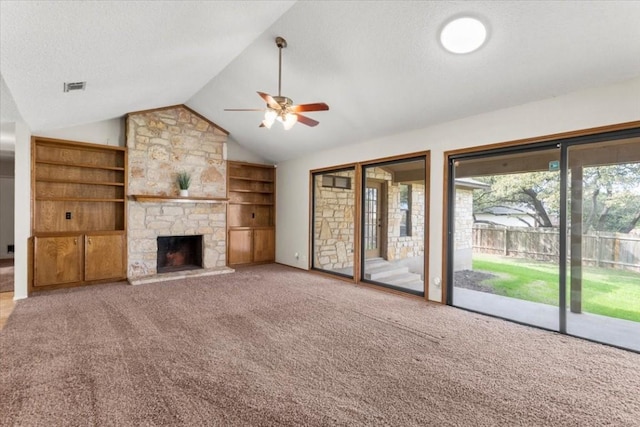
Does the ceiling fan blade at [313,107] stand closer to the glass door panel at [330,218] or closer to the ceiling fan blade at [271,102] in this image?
the ceiling fan blade at [271,102]

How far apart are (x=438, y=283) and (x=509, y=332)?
1.13 metres

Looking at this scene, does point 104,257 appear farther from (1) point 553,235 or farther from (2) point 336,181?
(1) point 553,235

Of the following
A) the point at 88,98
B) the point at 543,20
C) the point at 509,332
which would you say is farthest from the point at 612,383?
the point at 88,98

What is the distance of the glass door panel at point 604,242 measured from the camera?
3.11m

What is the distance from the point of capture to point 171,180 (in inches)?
243

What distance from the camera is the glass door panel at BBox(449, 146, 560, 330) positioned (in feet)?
11.8

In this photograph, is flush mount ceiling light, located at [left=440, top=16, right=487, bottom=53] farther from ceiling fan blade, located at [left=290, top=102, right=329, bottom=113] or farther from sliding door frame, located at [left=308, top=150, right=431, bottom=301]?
sliding door frame, located at [left=308, top=150, right=431, bottom=301]

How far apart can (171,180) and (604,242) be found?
6.61 meters

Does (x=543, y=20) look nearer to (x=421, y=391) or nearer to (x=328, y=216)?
(x=421, y=391)

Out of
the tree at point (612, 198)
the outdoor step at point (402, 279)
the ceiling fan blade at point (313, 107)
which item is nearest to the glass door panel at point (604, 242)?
the tree at point (612, 198)

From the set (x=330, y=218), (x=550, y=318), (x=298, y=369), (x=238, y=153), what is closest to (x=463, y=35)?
(x=550, y=318)

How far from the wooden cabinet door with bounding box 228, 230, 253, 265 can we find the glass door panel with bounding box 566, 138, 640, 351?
584 centimetres

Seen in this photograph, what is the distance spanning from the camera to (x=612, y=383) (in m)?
2.38

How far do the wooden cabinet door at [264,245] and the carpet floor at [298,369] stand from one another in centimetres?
324
